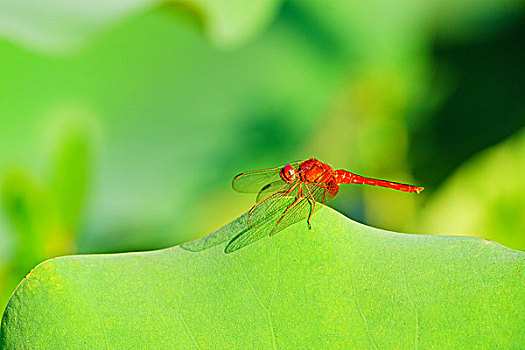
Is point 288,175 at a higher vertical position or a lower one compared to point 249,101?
lower

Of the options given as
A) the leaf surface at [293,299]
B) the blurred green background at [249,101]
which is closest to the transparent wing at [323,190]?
the leaf surface at [293,299]

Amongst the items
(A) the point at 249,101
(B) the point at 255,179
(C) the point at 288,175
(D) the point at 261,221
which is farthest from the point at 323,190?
(A) the point at 249,101

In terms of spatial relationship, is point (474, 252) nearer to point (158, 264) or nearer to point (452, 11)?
point (158, 264)

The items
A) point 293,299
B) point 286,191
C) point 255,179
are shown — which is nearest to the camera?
point 293,299

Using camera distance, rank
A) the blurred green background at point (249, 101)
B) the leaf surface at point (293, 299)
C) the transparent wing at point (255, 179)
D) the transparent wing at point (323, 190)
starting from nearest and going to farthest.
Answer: the leaf surface at point (293, 299), the transparent wing at point (323, 190), the transparent wing at point (255, 179), the blurred green background at point (249, 101)

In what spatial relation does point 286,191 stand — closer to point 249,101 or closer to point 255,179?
point 255,179

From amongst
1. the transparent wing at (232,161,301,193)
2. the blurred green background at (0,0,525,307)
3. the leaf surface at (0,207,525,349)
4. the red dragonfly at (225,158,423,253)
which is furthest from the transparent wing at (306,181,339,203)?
the blurred green background at (0,0,525,307)

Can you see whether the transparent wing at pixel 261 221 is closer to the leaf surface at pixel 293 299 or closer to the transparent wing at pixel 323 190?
the leaf surface at pixel 293 299
